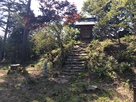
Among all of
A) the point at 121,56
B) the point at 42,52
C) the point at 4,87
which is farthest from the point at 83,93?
the point at 42,52

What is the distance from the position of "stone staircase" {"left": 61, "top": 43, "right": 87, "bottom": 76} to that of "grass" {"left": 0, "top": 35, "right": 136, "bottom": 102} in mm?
460

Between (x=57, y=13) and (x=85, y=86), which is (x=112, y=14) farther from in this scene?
(x=85, y=86)

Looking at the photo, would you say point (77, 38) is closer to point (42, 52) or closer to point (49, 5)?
point (42, 52)

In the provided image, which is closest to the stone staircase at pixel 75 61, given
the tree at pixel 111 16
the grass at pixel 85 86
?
the grass at pixel 85 86

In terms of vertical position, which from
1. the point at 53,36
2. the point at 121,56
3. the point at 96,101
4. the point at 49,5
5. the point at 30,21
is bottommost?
the point at 96,101

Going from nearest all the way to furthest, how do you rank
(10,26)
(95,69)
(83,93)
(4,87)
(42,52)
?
1. (83,93)
2. (4,87)
3. (95,69)
4. (42,52)
5. (10,26)

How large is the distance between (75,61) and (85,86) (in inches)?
130

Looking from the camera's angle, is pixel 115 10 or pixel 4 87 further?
pixel 115 10

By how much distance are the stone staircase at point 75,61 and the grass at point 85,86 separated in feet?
1.51

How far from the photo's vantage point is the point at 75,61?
35.0ft

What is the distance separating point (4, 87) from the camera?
7.87 m

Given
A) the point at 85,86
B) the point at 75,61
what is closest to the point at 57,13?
the point at 75,61

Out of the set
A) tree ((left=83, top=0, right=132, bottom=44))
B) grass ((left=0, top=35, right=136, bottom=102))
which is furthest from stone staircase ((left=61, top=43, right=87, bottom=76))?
tree ((left=83, top=0, right=132, bottom=44))

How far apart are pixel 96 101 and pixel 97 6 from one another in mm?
7689
